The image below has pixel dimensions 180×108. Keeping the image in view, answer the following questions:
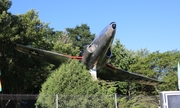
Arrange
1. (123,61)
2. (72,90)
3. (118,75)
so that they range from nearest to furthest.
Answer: (72,90) < (118,75) < (123,61)

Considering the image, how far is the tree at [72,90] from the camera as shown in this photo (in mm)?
11977

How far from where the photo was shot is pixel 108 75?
2308 cm

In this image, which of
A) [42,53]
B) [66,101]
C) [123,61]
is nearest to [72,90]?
[66,101]

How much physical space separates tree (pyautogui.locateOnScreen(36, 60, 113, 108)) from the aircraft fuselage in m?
2.92

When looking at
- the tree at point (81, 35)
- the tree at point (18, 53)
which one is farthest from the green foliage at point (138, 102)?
the tree at point (81, 35)

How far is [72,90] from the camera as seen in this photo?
12711 mm

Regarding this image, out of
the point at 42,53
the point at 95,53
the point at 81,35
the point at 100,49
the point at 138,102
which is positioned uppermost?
the point at 81,35

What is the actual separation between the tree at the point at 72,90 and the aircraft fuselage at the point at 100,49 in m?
2.92

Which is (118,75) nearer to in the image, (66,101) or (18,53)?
(18,53)

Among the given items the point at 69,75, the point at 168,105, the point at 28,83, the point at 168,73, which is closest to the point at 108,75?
the point at 28,83

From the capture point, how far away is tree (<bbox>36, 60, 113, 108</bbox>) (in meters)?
12.0

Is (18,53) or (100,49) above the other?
(18,53)

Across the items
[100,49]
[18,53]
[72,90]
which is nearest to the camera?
[72,90]

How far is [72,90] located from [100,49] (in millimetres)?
4314
